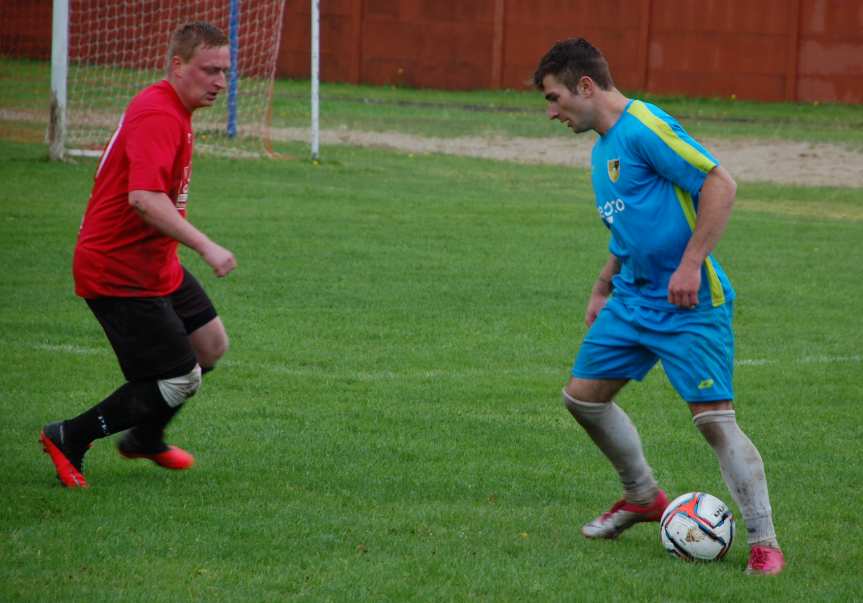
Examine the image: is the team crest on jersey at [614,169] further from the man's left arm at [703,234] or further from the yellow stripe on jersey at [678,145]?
the man's left arm at [703,234]

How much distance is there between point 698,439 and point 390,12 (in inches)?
1165

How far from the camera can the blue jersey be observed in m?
5.17

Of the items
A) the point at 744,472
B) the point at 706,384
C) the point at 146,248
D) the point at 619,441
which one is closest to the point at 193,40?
the point at 146,248

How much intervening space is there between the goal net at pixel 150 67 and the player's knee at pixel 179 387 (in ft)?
41.5

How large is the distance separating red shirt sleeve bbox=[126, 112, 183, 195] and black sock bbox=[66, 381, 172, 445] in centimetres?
90

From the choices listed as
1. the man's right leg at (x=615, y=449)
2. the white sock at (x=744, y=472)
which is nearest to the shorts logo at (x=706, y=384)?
the white sock at (x=744, y=472)

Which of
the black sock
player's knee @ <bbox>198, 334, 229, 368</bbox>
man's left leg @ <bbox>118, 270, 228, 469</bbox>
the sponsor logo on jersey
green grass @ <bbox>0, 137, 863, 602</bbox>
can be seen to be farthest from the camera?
player's knee @ <bbox>198, 334, 229, 368</bbox>

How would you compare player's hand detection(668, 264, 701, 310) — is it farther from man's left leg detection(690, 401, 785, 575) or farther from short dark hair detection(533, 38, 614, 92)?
short dark hair detection(533, 38, 614, 92)

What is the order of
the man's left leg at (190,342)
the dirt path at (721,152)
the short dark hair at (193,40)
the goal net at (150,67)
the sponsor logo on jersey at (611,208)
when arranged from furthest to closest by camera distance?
the goal net at (150,67)
the dirt path at (721,152)
the man's left leg at (190,342)
the short dark hair at (193,40)
the sponsor logo on jersey at (611,208)

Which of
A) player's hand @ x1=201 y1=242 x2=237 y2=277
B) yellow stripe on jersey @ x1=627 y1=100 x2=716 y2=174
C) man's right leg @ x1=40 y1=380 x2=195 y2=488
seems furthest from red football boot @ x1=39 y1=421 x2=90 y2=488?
yellow stripe on jersey @ x1=627 y1=100 x2=716 y2=174

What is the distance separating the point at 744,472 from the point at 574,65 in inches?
64.0

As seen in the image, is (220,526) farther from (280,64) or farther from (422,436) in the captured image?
(280,64)

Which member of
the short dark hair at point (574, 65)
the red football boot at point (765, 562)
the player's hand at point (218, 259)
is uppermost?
the short dark hair at point (574, 65)

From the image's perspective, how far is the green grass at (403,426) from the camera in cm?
510
